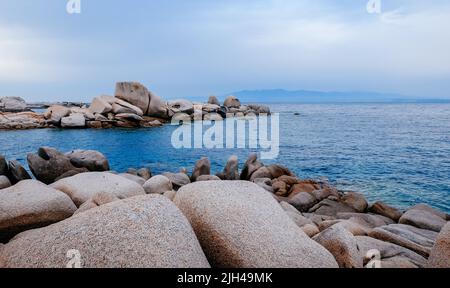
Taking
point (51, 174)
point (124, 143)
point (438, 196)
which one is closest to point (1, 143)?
point (124, 143)

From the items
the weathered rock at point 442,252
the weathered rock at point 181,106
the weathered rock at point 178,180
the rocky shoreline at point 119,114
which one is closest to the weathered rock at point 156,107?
the rocky shoreline at point 119,114

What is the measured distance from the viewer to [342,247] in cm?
469

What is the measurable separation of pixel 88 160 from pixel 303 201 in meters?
8.12

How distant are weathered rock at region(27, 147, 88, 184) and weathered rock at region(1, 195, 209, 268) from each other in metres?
8.84

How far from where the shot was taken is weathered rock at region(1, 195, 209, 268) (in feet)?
11.5

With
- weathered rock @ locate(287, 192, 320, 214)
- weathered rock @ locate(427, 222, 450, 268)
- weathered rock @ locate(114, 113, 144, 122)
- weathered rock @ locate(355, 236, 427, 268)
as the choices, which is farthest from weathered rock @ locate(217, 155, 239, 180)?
weathered rock @ locate(114, 113, 144, 122)

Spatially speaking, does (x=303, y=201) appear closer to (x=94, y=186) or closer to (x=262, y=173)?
(x=262, y=173)

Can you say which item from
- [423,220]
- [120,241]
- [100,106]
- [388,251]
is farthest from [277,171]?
[100,106]

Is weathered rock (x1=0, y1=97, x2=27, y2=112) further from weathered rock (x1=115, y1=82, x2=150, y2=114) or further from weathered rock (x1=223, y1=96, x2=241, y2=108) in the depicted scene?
weathered rock (x1=223, y1=96, x2=241, y2=108)

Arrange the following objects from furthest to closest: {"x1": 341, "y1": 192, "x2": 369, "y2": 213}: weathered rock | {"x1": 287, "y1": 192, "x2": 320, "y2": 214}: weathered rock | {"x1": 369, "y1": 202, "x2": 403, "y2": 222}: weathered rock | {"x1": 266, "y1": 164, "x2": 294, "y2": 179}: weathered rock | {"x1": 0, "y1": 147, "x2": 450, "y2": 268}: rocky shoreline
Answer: {"x1": 266, "y1": 164, "x2": 294, "y2": 179}: weathered rock < {"x1": 341, "y1": 192, "x2": 369, "y2": 213}: weathered rock < {"x1": 287, "y1": 192, "x2": 320, "y2": 214}: weathered rock < {"x1": 369, "y1": 202, "x2": 403, "y2": 222}: weathered rock < {"x1": 0, "y1": 147, "x2": 450, "y2": 268}: rocky shoreline

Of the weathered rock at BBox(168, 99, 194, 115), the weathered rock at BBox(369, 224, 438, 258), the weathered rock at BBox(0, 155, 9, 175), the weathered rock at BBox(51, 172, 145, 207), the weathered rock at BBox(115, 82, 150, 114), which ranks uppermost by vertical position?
the weathered rock at BBox(115, 82, 150, 114)

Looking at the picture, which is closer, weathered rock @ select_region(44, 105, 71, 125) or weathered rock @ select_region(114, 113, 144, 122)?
weathered rock @ select_region(44, 105, 71, 125)
